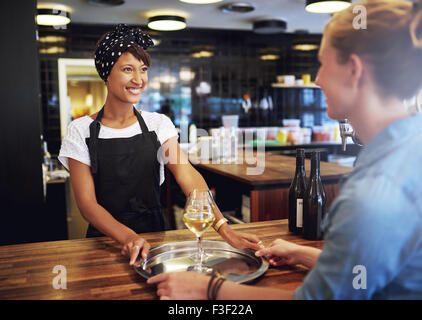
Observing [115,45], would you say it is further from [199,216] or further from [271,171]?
[271,171]

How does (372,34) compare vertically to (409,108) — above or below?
above

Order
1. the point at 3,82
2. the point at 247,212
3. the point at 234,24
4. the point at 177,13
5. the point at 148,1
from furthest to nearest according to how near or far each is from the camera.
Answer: the point at 234,24 → the point at 177,13 → the point at 148,1 → the point at 247,212 → the point at 3,82

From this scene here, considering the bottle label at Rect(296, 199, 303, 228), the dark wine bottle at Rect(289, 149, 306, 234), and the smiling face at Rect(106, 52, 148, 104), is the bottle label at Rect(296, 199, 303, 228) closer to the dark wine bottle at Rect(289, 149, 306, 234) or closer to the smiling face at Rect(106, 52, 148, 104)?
the dark wine bottle at Rect(289, 149, 306, 234)

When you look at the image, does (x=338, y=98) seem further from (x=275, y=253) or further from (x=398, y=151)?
(x=275, y=253)

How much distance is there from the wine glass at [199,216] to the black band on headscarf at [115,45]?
0.92 metres

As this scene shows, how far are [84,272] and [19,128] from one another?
1.53 m

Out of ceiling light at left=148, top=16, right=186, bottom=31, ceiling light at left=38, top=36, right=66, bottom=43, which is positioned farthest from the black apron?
ceiling light at left=38, top=36, right=66, bottom=43

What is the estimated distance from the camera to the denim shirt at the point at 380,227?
0.69 meters

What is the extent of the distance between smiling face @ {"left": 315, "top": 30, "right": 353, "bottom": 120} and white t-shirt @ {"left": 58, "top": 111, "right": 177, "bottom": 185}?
4.07 ft

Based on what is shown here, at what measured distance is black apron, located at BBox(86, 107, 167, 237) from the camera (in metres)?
1.88

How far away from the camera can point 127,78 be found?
186 cm

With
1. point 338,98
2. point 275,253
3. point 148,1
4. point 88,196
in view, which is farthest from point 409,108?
point 148,1

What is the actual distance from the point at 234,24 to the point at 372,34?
21.2 feet

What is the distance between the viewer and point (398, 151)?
73cm
